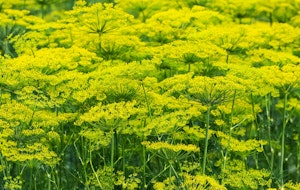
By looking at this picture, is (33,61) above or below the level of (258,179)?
above

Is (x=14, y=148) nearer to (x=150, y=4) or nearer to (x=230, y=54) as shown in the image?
(x=230, y=54)

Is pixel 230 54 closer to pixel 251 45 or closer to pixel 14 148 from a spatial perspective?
pixel 251 45

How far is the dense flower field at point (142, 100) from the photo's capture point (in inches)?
260

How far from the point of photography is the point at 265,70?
24.8 ft

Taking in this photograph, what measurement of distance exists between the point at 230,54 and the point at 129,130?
1965 mm

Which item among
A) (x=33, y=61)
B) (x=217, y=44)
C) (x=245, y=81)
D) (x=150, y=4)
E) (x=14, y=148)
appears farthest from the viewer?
(x=150, y=4)

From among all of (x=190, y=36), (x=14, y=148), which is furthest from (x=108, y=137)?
(x=190, y=36)

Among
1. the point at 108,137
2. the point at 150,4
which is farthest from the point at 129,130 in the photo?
the point at 150,4

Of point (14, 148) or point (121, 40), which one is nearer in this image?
point (14, 148)

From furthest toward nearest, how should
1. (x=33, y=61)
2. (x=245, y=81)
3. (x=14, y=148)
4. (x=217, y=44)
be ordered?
(x=217, y=44), (x=33, y=61), (x=245, y=81), (x=14, y=148)

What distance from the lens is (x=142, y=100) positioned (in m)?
7.17

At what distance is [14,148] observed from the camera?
6512mm

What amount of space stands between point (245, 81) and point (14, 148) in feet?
6.72

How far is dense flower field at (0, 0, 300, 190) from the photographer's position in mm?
6602
